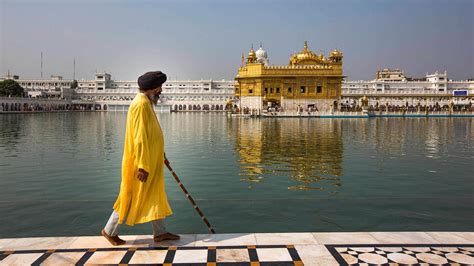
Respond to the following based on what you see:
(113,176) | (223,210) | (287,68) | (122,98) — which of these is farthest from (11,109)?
(223,210)

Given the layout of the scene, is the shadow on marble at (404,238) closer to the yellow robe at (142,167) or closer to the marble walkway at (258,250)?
the marble walkway at (258,250)

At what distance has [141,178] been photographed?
4578 millimetres

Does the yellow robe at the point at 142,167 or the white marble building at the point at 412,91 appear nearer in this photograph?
the yellow robe at the point at 142,167

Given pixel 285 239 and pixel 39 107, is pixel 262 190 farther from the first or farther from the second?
pixel 39 107

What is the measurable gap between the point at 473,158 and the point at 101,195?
1199cm

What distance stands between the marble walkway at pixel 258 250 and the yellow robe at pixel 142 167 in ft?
1.26

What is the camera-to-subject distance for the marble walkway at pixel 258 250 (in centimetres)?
420

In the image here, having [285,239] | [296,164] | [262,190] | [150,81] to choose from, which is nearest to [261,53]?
[296,164]

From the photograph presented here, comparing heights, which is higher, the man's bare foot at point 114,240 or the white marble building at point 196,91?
the white marble building at point 196,91

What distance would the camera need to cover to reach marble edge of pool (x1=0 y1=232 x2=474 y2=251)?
15.3 ft

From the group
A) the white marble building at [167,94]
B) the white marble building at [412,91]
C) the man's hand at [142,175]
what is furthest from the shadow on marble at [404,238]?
the white marble building at [167,94]

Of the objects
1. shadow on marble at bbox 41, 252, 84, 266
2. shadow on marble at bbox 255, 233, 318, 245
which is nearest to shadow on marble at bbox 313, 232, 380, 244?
shadow on marble at bbox 255, 233, 318, 245

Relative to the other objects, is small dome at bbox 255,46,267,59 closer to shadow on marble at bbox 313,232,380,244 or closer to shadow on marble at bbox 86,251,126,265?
shadow on marble at bbox 313,232,380,244

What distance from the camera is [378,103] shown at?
8069 centimetres
